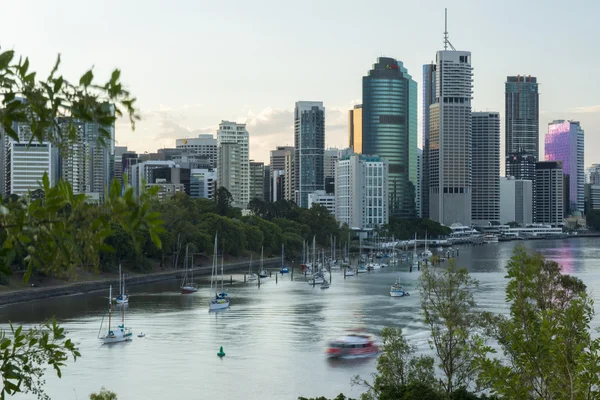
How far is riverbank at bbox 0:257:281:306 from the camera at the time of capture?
62688mm

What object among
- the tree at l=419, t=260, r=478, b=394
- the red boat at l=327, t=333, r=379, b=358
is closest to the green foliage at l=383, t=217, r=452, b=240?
the red boat at l=327, t=333, r=379, b=358

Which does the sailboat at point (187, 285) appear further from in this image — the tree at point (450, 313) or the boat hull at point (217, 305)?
the tree at point (450, 313)

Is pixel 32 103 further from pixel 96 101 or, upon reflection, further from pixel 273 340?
pixel 273 340

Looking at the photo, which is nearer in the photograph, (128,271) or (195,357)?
(195,357)

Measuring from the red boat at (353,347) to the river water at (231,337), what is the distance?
861 mm

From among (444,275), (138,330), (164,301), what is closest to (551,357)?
(444,275)

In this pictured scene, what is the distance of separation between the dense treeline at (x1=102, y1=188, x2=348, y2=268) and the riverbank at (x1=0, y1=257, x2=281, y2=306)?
1920 mm

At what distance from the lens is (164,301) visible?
2630 inches

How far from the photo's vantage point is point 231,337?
49281 millimetres

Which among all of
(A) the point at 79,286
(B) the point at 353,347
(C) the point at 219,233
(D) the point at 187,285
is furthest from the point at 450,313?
(C) the point at 219,233

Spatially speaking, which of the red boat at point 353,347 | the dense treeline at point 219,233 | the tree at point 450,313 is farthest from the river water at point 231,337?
the dense treeline at point 219,233

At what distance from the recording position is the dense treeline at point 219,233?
85062mm

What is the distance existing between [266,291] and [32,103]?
236 ft

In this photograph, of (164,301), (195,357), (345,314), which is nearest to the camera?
(195,357)
